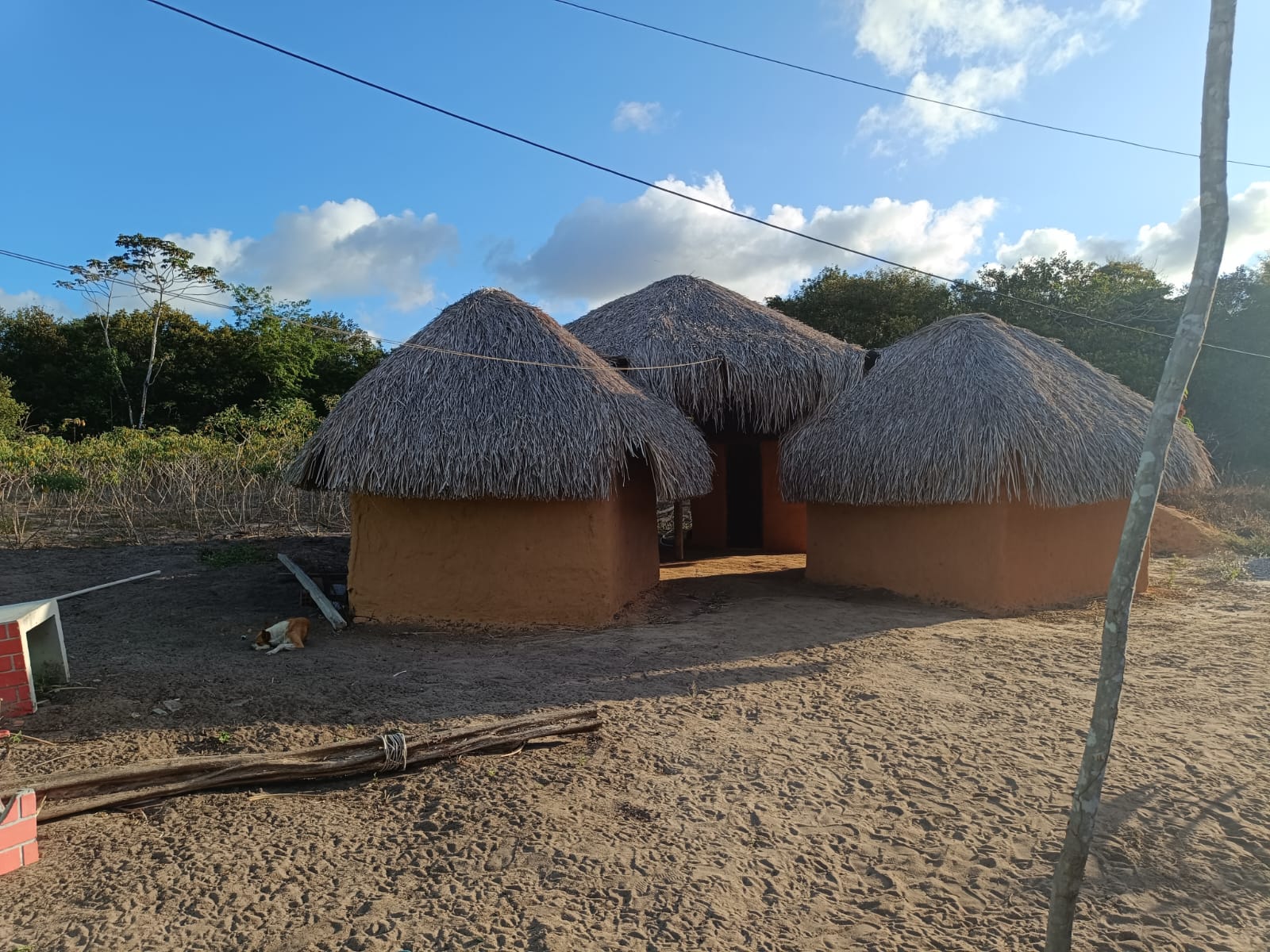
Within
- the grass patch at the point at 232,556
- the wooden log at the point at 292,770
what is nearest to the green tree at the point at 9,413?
the grass patch at the point at 232,556

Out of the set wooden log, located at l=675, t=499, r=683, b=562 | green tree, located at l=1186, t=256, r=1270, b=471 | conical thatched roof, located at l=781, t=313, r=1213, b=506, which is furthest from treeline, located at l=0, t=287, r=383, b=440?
green tree, located at l=1186, t=256, r=1270, b=471

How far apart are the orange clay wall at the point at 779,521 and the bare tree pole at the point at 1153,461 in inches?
360

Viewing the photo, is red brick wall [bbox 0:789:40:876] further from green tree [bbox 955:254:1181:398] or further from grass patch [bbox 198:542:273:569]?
green tree [bbox 955:254:1181:398]

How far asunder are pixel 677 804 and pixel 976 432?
5.13 m

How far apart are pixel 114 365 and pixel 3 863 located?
2120 centimetres

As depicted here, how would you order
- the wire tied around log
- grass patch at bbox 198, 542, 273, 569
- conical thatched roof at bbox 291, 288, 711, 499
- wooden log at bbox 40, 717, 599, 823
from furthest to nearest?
grass patch at bbox 198, 542, 273, 569, conical thatched roof at bbox 291, 288, 711, 499, the wire tied around log, wooden log at bbox 40, 717, 599, 823

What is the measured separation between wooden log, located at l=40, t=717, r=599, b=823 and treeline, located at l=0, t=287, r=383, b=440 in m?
19.1

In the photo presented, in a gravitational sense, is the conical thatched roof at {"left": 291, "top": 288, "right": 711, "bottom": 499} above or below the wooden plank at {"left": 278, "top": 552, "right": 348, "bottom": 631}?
above

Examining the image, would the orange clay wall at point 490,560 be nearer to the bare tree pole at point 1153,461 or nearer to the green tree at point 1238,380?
the bare tree pole at point 1153,461

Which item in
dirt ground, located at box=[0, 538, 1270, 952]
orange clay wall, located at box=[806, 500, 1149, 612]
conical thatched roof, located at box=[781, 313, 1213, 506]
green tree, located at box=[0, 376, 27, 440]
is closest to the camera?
dirt ground, located at box=[0, 538, 1270, 952]

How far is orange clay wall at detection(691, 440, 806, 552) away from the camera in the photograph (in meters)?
11.3

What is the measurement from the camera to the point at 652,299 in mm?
10531

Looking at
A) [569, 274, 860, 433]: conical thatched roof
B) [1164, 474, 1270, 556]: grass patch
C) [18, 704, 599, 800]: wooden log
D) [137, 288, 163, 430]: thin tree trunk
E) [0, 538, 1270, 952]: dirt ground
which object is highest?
[137, 288, 163, 430]: thin tree trunk

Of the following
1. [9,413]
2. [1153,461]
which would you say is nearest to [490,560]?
[1153,461]
